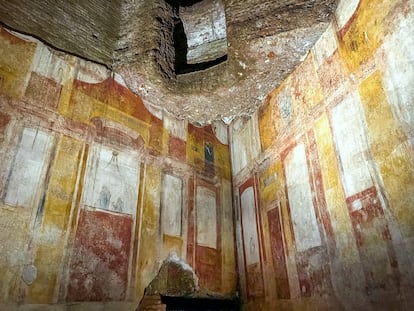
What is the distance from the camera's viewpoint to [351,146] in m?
2.56

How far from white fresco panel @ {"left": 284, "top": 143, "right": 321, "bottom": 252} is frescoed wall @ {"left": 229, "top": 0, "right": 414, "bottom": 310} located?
0.03 ft

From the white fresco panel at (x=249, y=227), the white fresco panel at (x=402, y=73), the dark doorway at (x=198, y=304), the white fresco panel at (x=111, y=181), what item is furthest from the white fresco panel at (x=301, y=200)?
the white fresco panel at (x=111, y=181)

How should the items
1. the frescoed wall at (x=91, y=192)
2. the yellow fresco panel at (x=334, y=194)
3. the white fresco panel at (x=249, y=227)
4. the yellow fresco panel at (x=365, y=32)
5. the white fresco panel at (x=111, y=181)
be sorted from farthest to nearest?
the white fresco panel at (x=249, y=227) < the white fresco panel at (x=111, y=181) < the frescoed wall at (x=91, y=192) < the yellow fresco panel at (x=334, y=194) < the yellow fresco panel at (x=365, y=32)

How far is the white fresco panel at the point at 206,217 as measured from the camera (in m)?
3.78

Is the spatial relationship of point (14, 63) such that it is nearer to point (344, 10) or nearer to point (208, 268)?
point (208, 268)

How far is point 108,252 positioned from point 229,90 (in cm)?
243

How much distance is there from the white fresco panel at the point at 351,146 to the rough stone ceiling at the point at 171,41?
1.06 m

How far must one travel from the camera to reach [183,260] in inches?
138

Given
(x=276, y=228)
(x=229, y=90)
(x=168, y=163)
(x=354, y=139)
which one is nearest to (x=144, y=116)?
(x=168, y=163)

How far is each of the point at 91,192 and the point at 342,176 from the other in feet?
8.18

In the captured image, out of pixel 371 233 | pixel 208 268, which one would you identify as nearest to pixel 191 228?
pixel 208 268

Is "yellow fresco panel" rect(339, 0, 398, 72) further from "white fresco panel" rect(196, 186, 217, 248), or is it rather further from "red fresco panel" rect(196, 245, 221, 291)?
"red fresco panel" rect(196, 245, 221, 291)

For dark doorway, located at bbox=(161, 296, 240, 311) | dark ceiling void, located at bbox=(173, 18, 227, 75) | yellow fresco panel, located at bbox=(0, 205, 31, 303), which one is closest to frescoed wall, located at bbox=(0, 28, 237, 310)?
yellow fresco panel, located at bbox=(0, 205, 31, 303)

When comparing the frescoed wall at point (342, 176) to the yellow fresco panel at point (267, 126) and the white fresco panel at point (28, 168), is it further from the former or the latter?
the white fresco panel at point (28, 168)
